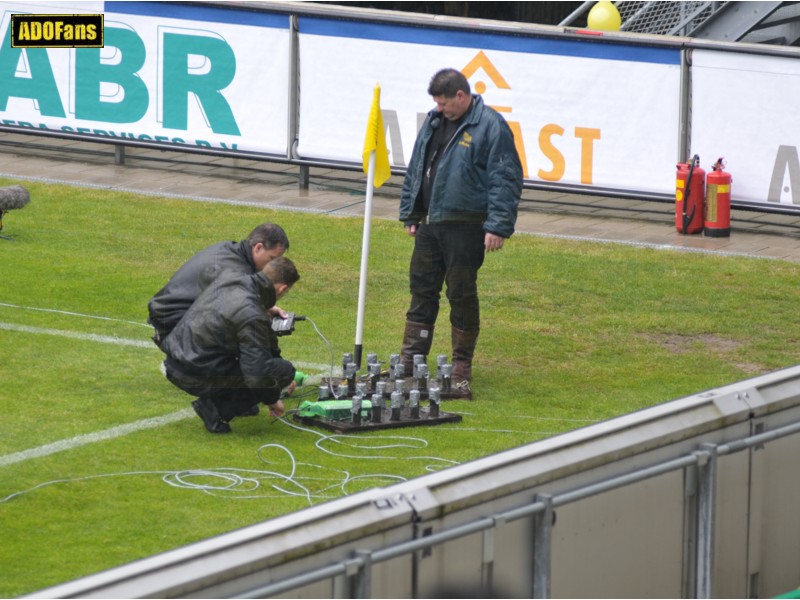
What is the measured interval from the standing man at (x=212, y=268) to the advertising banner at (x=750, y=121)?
23.6ft

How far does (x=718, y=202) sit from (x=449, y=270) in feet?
18.9

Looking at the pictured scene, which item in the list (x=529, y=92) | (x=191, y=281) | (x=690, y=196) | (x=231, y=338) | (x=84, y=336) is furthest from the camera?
(x=529, y=92)

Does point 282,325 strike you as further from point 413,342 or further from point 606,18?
point 606,18

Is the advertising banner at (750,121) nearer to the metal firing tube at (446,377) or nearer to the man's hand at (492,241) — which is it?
the man's hand at (492,241)

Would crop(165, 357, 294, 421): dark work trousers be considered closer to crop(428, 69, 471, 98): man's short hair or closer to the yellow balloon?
crop(428, 69, 471, 98): man's short hair

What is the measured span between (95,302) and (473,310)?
3591mm

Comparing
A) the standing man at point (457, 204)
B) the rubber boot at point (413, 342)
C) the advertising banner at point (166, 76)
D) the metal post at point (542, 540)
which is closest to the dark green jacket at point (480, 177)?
the standing man at point (457, 204)

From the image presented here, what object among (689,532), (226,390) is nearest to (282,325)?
(226,390)

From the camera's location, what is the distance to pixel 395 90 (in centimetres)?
1647

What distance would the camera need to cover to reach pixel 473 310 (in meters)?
10.1

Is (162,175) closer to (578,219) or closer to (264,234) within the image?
(578,219)

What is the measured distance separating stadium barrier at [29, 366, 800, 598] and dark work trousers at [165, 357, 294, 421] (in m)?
3.61

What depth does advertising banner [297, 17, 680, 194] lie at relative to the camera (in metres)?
15.6

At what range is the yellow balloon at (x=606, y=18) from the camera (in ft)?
62.2
